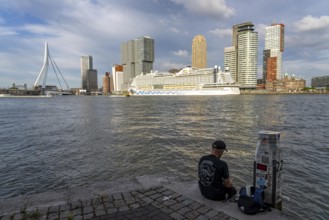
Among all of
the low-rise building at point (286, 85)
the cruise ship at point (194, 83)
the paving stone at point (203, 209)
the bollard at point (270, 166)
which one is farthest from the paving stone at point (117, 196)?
the low-rise building at point (286, 85)

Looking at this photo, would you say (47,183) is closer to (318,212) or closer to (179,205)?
(179,205)

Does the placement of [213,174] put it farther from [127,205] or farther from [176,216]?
[127,205]

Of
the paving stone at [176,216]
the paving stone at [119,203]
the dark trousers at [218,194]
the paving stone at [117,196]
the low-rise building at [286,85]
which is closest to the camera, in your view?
the paving stone at [176,216]

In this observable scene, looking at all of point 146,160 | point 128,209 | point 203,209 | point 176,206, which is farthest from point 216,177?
point 146,160

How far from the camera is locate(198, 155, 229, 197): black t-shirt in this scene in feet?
16.3

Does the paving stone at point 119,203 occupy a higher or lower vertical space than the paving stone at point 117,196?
higher

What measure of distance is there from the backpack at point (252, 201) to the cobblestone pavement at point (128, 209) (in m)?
0.45

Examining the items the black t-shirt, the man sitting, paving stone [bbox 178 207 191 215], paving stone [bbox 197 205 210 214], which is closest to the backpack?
the man sitting

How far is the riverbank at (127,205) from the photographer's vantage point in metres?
4.48

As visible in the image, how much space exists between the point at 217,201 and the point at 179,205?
0.86 m

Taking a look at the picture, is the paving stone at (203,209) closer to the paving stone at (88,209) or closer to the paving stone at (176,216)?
the paving stone at (176,216)

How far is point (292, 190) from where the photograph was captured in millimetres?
7965

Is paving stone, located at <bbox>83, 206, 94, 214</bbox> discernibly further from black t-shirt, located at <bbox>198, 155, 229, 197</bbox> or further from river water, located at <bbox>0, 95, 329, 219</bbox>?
river water, located at <bbox>0, 95, 329, 219</bbox>

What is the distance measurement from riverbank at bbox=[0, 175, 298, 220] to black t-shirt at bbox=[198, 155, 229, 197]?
249 mm
